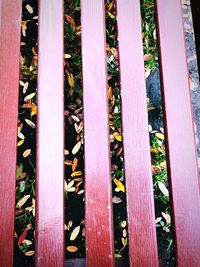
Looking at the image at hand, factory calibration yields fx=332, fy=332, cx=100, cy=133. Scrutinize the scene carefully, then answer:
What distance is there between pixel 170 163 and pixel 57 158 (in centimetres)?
41

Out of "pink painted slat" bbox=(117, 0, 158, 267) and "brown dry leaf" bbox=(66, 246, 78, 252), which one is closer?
"pink painted slat" bbox=(117, 0, 158, 267)

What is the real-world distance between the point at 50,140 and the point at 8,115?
0.62 ft

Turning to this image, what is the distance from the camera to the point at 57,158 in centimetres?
121

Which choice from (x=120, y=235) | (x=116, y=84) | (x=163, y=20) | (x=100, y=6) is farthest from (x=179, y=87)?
(x=120, y=235)

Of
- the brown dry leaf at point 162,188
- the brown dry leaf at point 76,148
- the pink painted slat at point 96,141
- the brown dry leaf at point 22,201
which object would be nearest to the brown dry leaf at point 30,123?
the brown dry leaf at point 76,148

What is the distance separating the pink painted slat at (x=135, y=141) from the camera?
3.72 ft

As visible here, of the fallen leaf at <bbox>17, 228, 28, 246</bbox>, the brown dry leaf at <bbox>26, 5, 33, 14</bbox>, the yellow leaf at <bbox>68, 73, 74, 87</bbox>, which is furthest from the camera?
Answer: the brown dry leaf at <bbox>26, 5, 33, 14</bbox>

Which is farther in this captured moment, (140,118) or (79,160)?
(79,160)

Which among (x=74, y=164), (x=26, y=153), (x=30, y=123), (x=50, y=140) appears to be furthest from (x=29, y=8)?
(x=50, y=140)

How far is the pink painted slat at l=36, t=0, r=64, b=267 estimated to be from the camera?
113 centimetres

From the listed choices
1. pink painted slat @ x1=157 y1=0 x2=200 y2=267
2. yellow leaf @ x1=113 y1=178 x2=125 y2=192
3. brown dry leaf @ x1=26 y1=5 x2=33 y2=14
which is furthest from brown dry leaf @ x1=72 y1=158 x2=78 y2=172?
brown dry leaf @ x1=26 y1=5 x2=33 y2=14

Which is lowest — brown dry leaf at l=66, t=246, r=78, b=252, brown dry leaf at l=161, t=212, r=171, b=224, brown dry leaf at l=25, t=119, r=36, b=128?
brown dry leaf at l=66, t=246, r=78, b=252

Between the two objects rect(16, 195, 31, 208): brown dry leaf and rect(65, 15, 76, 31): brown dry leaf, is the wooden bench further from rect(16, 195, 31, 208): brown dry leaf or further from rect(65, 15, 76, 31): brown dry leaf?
rect(65, 15, 76, 31): brown dry leaf

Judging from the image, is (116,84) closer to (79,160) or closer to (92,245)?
(79,160)
